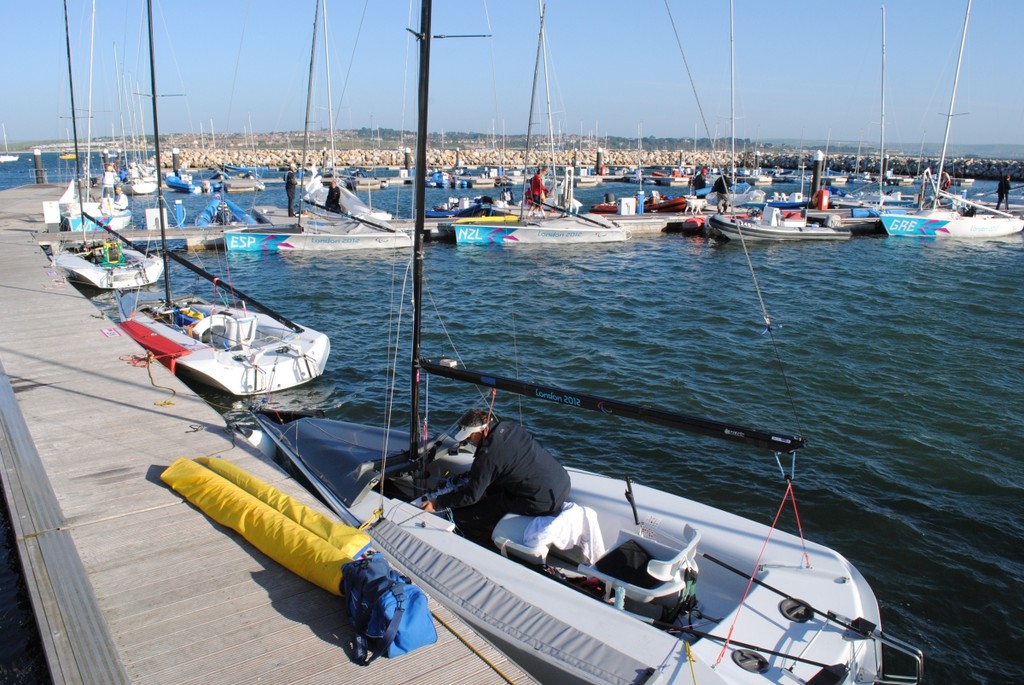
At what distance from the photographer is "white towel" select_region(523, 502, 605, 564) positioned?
5637 mm

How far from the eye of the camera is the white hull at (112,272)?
18.1 meters

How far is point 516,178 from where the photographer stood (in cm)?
6544

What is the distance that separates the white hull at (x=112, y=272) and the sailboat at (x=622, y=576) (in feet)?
46.1

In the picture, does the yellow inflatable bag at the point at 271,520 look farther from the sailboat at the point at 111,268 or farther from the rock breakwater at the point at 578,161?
the rock breakwater at the point at 578,161

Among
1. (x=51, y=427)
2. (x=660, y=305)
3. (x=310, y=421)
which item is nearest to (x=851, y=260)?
(x=660, y=305)

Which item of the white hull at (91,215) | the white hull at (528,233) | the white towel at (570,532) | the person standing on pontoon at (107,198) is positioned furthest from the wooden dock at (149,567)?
the person standing on pontoon at (107,198)

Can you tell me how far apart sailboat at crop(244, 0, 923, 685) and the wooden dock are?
1.16ft

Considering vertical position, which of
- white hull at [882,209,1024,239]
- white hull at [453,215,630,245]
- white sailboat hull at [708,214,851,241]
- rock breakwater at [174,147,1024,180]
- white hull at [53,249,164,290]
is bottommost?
white hull at [53,249,164,290]

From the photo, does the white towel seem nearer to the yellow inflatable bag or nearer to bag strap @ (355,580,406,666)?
the yellow inflatable bag

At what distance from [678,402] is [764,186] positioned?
58913mm

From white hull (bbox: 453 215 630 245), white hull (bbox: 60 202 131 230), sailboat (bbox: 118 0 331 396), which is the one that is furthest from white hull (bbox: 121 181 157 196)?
sailboat (bbox: 118 0 331 396)

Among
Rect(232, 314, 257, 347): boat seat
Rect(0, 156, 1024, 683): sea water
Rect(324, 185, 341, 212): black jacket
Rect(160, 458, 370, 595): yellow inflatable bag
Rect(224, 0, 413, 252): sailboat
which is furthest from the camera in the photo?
Rect(324, 185, 341, 212): black jacket

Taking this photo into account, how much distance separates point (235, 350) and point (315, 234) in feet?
50.4

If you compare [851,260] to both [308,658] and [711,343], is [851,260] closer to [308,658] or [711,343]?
[711,343]
